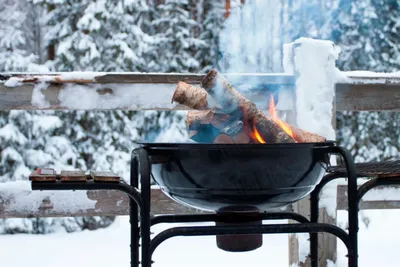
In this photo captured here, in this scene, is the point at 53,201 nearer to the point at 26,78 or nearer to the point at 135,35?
the point at 26,78

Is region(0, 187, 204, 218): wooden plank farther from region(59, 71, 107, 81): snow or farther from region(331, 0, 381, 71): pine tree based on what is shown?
region(331, 0, 381, 71): pine tree

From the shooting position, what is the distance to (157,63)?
5.88 metres

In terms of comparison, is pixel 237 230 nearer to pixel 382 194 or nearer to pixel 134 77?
pixel 134 77

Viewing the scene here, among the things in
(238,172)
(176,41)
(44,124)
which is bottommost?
(44,124)

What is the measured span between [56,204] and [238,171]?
4.41ft

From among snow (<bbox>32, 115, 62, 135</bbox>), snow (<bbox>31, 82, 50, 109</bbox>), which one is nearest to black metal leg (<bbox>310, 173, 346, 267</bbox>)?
snow (<bbox>31, 82, 50, 109</bbox>)

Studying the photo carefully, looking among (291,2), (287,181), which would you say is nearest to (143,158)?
(287,181)

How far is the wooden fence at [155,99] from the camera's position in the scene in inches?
99.0

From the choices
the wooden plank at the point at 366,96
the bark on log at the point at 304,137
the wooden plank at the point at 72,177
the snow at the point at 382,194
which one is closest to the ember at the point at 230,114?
the bark on log at the point at 304,137

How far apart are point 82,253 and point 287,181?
2906 mm

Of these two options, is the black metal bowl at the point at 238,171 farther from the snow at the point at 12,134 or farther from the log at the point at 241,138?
the snow at the point at 12,134

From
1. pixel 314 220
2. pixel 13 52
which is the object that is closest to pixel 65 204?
pixel 314 220

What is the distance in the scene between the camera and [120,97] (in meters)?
2.61

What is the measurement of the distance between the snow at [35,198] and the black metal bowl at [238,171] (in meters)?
1.06
